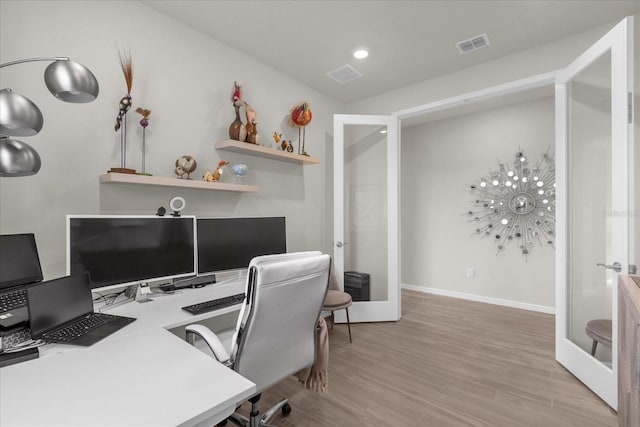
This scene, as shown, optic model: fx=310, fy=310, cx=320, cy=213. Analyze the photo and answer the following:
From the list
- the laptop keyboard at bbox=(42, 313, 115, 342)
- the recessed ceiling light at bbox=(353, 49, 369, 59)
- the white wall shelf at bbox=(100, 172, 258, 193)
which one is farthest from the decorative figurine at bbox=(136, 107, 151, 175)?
the recessed ceiling light at bbox=(353, 49, 369, 59)

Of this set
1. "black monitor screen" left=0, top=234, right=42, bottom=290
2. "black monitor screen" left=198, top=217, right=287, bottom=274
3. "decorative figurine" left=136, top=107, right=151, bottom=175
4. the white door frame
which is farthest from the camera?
the white door frame

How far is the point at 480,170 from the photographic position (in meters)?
4.35

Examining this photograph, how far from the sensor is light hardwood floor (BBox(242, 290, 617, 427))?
74.4 inches

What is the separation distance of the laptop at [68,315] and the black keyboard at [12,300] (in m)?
0.14

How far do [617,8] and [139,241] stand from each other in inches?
148

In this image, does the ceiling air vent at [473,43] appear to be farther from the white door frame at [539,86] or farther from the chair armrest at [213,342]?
the chair armrest at [213,342]

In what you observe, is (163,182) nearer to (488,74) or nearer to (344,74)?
(344,74)

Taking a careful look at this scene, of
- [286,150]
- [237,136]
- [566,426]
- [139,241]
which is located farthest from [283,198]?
[566,426]

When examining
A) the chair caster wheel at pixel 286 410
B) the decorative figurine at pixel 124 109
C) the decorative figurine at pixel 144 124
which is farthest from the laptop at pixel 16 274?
the chair caster wheel at pixel 286 410

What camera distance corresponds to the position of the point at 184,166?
2.36 metres

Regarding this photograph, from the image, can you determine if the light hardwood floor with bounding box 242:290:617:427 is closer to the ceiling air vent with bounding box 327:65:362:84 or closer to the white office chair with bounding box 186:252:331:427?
the white office chair with bounding box 186:252:331:427

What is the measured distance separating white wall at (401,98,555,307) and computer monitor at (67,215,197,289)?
3.76 meters

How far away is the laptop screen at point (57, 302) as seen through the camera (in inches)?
50.8

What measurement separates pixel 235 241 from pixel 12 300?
127 cm
